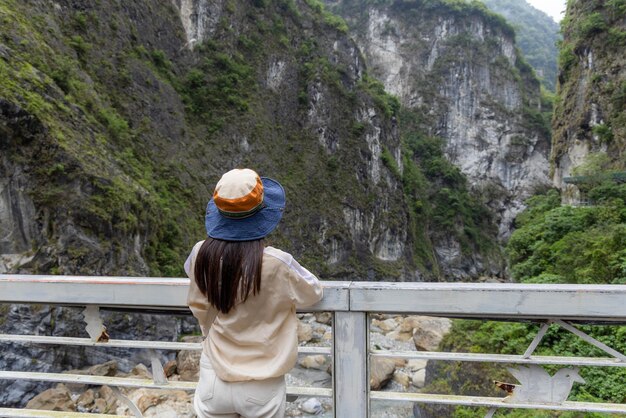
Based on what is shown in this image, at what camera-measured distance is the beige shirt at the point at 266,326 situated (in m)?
1.52

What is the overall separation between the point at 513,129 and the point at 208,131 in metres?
34.4

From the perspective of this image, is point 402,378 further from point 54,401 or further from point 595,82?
point 595,82

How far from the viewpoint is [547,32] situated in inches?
3140

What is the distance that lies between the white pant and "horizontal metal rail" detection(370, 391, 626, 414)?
15.7 inches

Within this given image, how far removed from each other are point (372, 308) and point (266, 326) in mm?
370

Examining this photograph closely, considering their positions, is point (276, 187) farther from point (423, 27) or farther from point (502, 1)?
point (502, 1)

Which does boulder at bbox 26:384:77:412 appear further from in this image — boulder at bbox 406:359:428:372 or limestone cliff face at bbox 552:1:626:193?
limestone cliff face at bbox 552:1:626:193

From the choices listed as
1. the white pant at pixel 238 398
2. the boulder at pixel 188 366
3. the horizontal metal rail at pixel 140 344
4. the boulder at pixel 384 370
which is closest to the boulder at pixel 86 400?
the boulder at pixel 188 366

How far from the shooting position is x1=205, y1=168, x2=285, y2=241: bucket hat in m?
1.50

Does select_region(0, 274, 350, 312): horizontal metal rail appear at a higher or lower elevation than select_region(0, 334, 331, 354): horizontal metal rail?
higher

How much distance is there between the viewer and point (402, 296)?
5.19 ft

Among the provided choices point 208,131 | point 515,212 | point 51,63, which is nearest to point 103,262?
point 51,63

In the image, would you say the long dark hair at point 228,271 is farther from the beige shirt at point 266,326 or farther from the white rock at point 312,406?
the white rock at point 312,406

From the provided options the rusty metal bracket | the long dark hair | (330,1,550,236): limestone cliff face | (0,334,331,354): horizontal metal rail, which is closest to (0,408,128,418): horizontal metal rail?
(0,334,331,354): horizontal metal rail
